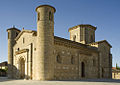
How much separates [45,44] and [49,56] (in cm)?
173

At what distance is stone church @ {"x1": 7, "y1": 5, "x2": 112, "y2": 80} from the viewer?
1916 centimetres

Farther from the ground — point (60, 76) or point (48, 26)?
point (48, 26)

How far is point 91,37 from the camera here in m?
33.2

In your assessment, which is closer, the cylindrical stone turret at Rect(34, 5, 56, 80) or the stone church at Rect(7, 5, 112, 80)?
the cylindrical stone turret at Rect(34, 5, 56, 80)

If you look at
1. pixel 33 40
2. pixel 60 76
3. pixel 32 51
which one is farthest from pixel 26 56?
pixel 60 76

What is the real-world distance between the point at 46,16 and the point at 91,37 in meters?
Result: 16.3

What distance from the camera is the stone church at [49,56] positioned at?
19.2 metres

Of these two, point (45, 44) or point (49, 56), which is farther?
point (45, 44)

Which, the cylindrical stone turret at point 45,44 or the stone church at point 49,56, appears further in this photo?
the stone church at point 49,56

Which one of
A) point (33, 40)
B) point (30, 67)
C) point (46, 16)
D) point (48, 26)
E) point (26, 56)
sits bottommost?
point (30, 67)

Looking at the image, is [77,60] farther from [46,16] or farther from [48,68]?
[46,16]

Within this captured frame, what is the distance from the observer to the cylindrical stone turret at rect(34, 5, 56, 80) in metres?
18.6

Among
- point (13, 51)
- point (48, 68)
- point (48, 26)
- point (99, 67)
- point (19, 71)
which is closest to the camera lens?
point (48, 68)

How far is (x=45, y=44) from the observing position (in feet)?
63.0
